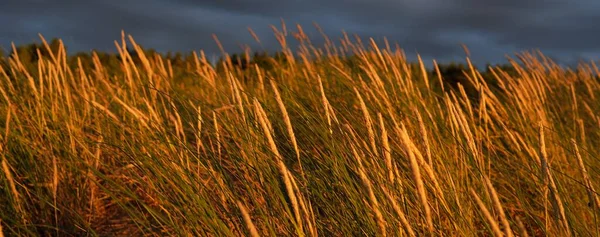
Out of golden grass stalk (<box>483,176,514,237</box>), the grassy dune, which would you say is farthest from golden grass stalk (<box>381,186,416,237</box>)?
golden grass stalk (<box>483,176,514,237</box>)

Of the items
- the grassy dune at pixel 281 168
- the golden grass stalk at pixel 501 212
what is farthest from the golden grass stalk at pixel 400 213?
the golden grass stalk at pixel 501 212

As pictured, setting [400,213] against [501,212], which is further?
[400,213]

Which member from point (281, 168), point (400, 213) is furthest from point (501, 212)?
point (281, 168)

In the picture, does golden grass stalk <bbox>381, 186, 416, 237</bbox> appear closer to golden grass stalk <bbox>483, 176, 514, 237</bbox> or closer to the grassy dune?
the grassy dune

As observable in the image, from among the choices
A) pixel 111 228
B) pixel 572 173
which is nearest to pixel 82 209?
pixel 111 228

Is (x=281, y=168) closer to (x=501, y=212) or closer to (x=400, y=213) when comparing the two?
(x=400, y=213)

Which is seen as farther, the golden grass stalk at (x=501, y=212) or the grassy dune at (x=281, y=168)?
the grassy dune at (x=281, y=168)

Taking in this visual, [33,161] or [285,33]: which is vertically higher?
[285,33]

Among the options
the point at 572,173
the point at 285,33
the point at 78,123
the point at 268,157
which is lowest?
the point at 268,157

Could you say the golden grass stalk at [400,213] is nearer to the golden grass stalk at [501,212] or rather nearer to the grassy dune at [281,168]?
the grassy dune at [281,168]

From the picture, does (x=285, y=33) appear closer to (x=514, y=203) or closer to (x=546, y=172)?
(x=514, y=203)

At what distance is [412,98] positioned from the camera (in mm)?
3383

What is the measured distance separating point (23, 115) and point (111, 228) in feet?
3.22

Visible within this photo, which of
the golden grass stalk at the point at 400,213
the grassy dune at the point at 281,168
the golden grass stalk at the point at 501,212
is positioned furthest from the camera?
the grassy dune at the point at 281,168
